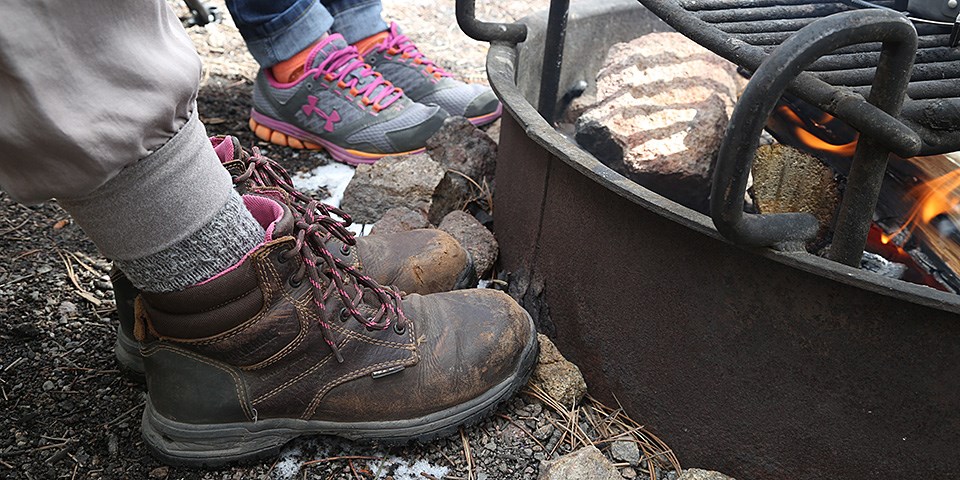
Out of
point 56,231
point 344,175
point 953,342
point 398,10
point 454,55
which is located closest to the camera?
point 953,342

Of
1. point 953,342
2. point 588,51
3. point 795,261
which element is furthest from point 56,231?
point 953,342

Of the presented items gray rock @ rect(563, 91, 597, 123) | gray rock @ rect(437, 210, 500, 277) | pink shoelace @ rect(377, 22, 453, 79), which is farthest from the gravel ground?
pink shoelace @ rect(377, 22, 453, 79)

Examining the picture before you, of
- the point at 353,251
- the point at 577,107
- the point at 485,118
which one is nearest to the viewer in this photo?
the point at 353,251

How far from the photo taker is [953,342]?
116 centimetres

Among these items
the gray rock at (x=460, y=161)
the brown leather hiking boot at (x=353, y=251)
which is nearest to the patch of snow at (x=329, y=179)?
the gray rock at (x=460, y=161)

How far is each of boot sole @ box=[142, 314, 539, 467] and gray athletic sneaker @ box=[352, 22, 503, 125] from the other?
1210 mm

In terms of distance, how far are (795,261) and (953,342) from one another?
247 mm

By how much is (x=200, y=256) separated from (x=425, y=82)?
1.50 meters

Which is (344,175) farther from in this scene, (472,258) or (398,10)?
(398,10)

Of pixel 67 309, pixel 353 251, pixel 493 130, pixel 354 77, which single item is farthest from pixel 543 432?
pixel 354 77

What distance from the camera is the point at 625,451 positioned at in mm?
1522

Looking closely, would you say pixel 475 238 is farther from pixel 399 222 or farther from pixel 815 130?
pixel 815 130

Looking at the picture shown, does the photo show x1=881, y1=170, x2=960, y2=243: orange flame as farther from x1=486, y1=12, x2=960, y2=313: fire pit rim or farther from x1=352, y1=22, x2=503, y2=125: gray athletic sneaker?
x1=352, y1=22, x2=503, y2=125: gray athletic sneaker

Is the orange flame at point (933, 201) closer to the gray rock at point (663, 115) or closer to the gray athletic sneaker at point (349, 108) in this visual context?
the gray rock at point (663, 115)
